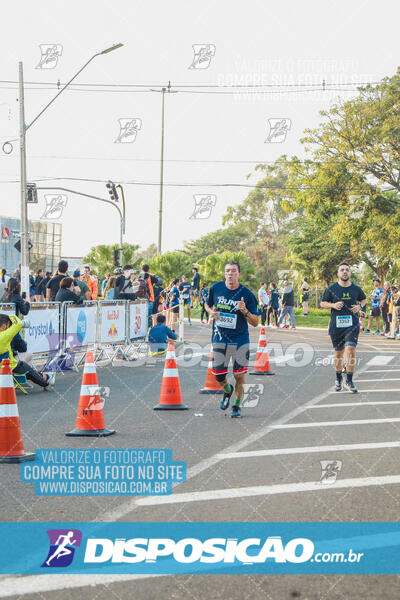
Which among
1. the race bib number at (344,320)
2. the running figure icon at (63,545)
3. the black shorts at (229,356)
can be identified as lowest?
the running figure icon at (63,545)

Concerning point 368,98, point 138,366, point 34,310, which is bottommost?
point 138,366

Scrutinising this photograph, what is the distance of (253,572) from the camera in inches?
174

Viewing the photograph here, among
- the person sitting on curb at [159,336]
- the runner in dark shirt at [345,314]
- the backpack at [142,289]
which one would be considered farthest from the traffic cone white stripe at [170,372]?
the backpack at [142,289]

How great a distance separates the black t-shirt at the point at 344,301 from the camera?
1262 cm

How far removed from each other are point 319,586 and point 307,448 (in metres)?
3.59

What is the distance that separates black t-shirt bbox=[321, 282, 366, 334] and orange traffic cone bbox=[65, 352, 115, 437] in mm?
5024

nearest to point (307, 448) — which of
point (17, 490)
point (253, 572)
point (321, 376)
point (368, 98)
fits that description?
point (17, 490)

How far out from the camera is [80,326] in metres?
16.1

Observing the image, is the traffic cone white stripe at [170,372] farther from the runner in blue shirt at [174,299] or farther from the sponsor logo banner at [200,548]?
the runner in blue shirt at [174,299]

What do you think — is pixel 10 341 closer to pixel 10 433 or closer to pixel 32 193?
pixel 10 433

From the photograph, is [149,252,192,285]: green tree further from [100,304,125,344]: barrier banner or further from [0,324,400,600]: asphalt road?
[0,324,400,600]: asphalt road

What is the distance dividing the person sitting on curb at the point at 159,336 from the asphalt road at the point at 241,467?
9.63ft

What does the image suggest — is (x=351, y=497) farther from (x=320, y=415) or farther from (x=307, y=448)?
(x=320, y=415)

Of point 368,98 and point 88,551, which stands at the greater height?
point 368,98
